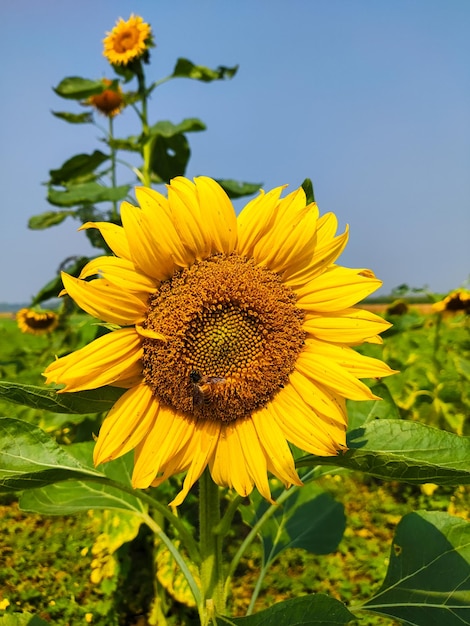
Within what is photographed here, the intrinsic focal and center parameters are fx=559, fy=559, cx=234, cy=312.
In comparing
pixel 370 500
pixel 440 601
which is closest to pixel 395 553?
pixel 440 601

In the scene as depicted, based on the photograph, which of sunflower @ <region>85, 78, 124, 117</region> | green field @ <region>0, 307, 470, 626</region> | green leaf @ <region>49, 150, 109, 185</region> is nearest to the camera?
green field @ <region>0, 307, 470, 626</region>

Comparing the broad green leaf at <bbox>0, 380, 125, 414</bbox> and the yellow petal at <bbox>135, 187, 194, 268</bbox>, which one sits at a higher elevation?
the yellow petal at <bbox>135, 187, 194, 268</bbox>

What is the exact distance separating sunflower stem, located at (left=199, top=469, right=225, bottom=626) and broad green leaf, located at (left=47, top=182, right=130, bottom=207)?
6.98ft

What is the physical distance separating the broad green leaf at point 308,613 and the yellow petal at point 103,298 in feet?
2.03

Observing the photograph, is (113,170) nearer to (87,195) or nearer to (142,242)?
(87,195)

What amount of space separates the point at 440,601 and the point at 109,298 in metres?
1.05

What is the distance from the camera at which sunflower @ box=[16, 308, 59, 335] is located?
13.1 ft

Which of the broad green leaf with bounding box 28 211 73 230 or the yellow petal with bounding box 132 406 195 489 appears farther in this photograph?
the broad green leaf with bounding box 28 211 73 230

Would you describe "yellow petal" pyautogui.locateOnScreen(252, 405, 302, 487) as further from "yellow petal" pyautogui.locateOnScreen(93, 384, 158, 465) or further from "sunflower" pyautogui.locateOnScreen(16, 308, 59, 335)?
"sunflower" pyautogui.locateOnScreen(16, 308, 59, 335)

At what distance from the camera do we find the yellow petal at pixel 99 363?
103 cm

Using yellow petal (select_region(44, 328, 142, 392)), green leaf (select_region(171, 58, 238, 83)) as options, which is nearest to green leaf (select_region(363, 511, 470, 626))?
yellow petal (select_region(44, 328, 142, 392))

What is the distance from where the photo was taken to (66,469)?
1.20m

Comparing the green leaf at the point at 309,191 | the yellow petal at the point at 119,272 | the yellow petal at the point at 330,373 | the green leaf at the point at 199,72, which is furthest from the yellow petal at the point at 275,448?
the green leaf at the point at 199,72

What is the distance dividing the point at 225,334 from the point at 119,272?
25 cm
